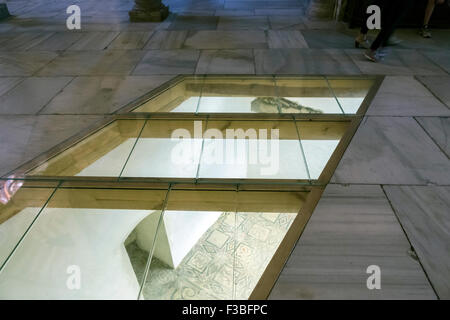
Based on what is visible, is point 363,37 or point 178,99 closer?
point 178,99

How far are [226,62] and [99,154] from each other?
7.59 ft

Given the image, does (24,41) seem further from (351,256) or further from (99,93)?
(351,256)

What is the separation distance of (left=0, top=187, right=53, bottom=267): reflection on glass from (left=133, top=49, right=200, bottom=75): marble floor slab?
2.20 meters

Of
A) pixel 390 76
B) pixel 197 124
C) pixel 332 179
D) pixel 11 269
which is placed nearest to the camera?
pixel 11 269

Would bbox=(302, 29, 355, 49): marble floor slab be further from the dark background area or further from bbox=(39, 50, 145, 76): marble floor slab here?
bbox=(39, 50, 145, 76): marble floor slab

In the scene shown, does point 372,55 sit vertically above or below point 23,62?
above

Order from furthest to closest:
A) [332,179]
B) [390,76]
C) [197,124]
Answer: [390,76]
[197,124]
[332,179]

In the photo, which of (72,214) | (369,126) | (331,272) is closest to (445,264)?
(331,272)

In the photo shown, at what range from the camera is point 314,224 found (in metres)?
1.88

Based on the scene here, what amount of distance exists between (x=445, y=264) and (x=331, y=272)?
0.67 m

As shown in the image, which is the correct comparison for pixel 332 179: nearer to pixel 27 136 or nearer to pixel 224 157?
pixel 224 157

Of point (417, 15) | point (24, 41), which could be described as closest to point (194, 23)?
point (24, 41)

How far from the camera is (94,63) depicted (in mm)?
4188

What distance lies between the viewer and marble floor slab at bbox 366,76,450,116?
293cm
